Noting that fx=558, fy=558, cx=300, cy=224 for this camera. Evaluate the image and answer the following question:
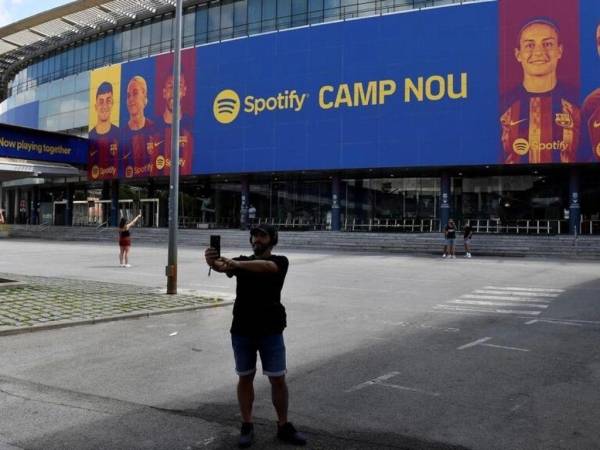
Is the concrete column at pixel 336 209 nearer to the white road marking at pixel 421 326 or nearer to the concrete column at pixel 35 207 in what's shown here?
the white road marking at pixel 421 326

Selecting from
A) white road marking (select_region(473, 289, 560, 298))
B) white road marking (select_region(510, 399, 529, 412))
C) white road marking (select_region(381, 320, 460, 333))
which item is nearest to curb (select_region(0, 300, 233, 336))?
white road marking (select_region(381, 320, 460, 333))

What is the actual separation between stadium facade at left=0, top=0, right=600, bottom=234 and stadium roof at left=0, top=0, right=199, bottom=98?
→ 9.3 inches

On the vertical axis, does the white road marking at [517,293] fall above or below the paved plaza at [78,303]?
below

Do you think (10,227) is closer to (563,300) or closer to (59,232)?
(59,232)

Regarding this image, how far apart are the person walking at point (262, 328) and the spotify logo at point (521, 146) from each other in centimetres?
3138

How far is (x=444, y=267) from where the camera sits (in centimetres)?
2050

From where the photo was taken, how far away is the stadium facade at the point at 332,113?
32625 millimetres

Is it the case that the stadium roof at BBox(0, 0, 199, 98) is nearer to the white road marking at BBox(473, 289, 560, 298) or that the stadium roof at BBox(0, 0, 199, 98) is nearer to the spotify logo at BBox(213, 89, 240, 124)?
the spotify logo at BBox(213, 89, 240, 124)

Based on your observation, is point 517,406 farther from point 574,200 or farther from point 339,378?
point 574,200

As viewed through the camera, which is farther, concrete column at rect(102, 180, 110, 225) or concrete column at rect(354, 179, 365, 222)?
concrete column at rect(102, 180, 110, 225)

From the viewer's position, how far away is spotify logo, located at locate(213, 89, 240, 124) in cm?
4112

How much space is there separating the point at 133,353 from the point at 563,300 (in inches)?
364

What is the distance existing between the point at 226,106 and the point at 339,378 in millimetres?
37476

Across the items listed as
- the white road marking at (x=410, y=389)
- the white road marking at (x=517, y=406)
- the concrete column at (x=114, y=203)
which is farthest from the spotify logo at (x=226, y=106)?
the white road marking at (x=517, y=406)
